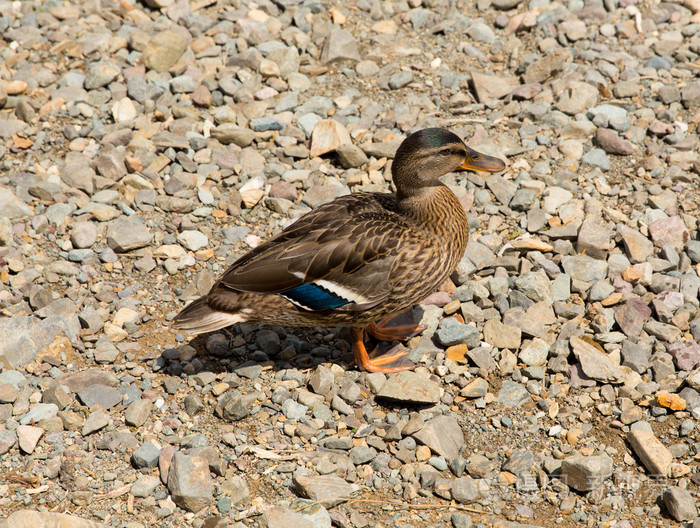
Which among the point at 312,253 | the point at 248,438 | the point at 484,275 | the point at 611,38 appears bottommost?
the point at 248,438

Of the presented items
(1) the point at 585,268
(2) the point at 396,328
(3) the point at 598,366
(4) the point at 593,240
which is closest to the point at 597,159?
(4) the point at 593,240

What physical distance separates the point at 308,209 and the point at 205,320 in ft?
5.09

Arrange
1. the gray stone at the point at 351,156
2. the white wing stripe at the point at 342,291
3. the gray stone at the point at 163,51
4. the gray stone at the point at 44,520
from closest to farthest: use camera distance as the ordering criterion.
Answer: the gray stone at the point at 44,520 < the white wing stripe at the point at 342,291 < the gray stone at the point at 351,156 < the gray stone at the point at 163,51

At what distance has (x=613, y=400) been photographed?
14.8 feet

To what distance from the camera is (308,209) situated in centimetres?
588

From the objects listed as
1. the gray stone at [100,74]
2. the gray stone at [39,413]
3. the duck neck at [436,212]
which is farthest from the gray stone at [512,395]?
the gray stone at [100,74]

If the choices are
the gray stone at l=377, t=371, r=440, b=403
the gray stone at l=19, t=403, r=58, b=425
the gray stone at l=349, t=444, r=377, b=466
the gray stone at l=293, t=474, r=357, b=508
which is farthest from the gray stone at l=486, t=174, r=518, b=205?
the gray stone at l=19, t=403, r=58, b=425

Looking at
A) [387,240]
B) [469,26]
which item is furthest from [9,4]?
[387,240]

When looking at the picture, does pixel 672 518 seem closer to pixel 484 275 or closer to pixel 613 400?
pixel 613 400

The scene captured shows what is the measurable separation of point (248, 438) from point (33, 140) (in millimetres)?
3588

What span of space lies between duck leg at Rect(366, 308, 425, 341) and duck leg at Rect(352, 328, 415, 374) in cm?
14

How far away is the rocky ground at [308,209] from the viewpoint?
411cm

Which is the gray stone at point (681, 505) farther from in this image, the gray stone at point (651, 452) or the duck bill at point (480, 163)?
the duck bill at point (480, 163)

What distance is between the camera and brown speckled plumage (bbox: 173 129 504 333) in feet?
15.2
